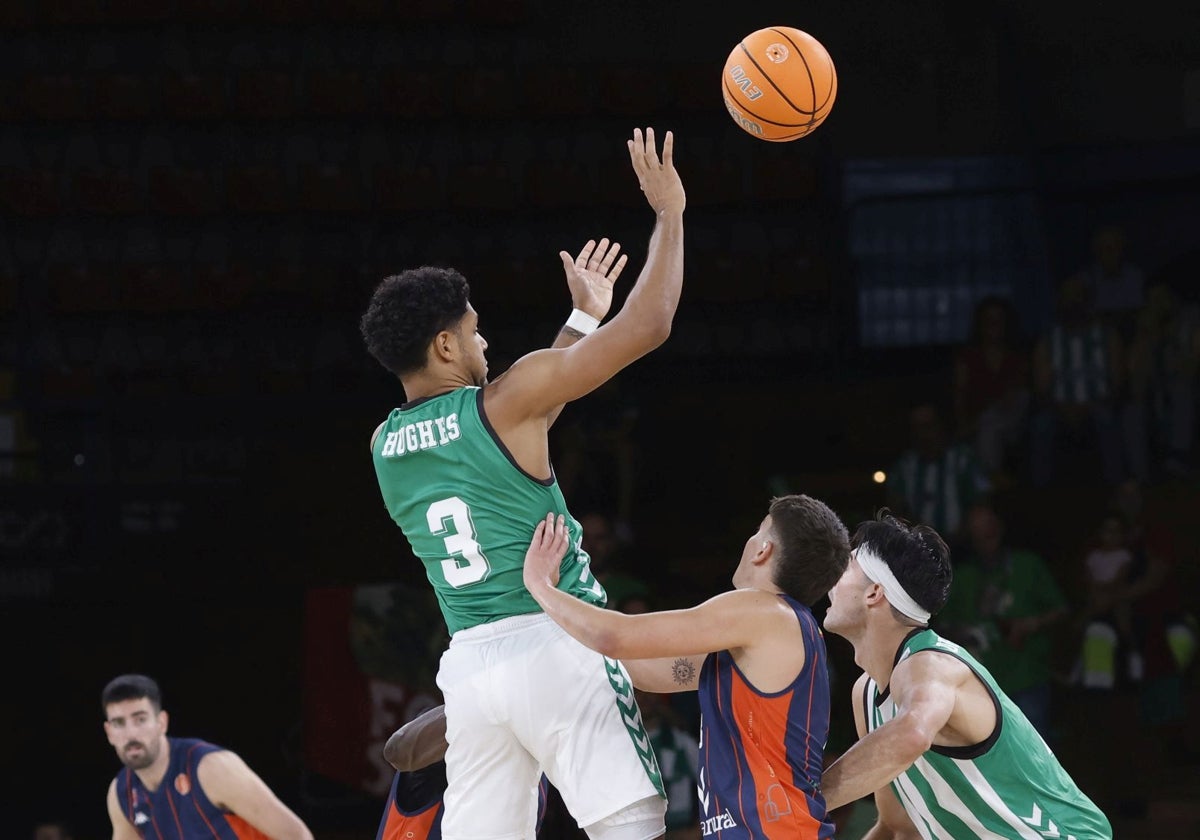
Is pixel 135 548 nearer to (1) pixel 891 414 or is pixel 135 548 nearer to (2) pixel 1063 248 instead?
(1) pixel 891 414

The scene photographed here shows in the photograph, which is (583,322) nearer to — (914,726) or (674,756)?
(914,726)

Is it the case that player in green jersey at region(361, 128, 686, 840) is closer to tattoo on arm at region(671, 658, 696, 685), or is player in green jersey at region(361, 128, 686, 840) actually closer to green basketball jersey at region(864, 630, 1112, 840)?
tattoo on arm at region(671, 658, 696, 685)

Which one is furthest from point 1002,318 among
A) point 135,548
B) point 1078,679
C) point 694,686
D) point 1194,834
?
point 694,686

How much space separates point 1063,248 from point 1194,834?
205 inches

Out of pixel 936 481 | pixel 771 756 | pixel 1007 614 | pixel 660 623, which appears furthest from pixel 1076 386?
pixel 660 623

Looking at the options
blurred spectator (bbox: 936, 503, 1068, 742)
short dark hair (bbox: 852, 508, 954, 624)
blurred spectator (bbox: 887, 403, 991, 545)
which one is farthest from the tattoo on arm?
blurred spectator (bbox: 887, 403, 991, 545)

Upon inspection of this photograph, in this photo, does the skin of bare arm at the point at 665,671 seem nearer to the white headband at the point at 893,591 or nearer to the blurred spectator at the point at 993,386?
the white headband at the point at 893,591

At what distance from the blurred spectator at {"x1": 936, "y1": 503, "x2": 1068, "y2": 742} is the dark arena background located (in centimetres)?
18

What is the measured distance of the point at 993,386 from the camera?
33.9ft

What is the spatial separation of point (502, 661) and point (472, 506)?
0.37 metres

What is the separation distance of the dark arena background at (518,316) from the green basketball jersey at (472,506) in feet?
15.4

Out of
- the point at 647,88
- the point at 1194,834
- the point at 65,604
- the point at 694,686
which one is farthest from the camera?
the point at 647,88

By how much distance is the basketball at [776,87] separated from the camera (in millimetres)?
4750

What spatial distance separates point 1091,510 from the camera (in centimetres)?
1043
